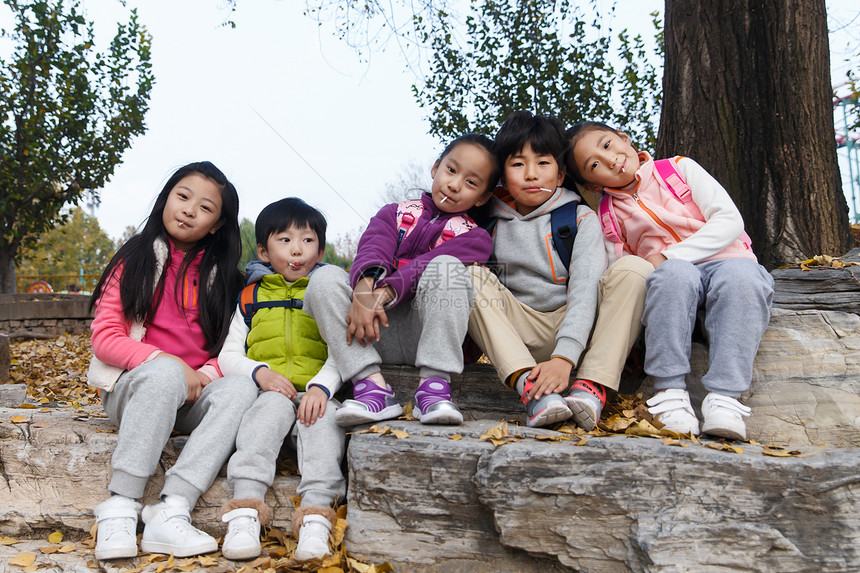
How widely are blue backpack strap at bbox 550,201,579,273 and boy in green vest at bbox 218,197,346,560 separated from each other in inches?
41.6

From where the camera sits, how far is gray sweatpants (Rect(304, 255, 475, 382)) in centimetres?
224

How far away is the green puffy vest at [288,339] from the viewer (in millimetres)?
2471

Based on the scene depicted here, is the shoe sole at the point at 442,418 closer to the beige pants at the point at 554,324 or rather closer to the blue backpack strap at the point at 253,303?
the beige pants at the point at 554,324

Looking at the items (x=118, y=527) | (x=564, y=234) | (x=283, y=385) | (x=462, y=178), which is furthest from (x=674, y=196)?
(x=118, y=527)

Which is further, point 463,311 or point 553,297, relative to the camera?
point 553,297

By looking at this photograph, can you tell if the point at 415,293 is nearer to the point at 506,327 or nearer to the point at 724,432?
the point at 506,327

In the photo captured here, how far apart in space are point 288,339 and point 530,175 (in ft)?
4.06

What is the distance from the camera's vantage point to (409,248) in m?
2.64

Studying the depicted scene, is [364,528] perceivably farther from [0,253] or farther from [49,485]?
[0,253]

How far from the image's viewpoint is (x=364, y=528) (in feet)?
6.70

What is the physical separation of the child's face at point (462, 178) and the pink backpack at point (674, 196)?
1.83 feet

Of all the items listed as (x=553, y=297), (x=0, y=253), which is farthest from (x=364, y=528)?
(x=0, y=253)

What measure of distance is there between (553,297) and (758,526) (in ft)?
3.57

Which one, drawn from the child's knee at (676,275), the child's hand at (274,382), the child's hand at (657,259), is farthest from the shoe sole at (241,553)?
the child's hand at (657,259)
